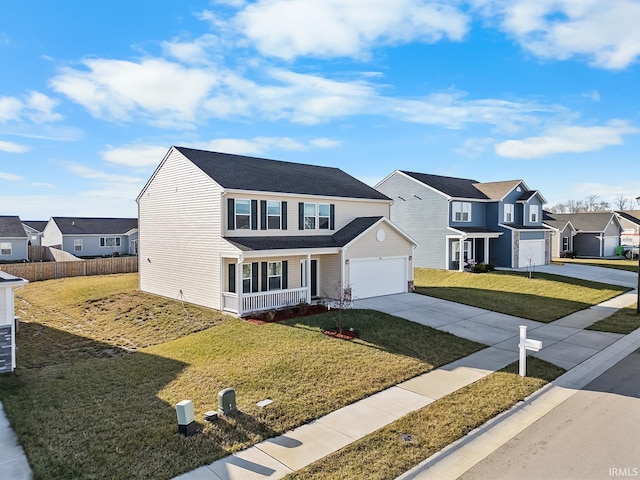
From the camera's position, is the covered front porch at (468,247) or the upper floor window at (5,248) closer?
the covered front porch at (468,247)

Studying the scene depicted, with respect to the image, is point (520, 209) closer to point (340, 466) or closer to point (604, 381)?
point (604, 381)

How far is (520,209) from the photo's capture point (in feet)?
114

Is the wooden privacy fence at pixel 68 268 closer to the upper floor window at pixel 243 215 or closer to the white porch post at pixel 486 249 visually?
the upper floor window at pixel 243 215

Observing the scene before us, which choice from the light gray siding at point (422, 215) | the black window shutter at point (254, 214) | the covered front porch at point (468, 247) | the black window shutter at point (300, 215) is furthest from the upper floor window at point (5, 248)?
the covered front porch at point (468, 247)

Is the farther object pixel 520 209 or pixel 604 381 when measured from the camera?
pixel 520 209

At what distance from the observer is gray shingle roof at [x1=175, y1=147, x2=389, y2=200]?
19031mm

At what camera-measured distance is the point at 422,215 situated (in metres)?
32.0

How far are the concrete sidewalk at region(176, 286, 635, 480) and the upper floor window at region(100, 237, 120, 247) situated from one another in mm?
38703

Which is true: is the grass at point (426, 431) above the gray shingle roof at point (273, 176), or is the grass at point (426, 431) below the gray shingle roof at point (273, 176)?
below

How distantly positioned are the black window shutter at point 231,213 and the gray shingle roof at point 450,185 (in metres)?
18.5

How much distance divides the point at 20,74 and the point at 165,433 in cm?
1535

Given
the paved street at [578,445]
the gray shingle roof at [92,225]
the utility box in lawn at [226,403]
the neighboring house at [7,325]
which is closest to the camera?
the paved street at [578,445]

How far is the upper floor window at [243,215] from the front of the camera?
18.2 m

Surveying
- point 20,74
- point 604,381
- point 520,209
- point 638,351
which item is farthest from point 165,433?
point 520,209
